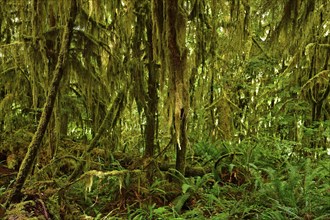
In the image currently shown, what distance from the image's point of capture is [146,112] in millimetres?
4516

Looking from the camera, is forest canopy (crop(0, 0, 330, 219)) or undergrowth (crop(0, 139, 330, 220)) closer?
forest canopy (crop(0, 0, 330, 219))

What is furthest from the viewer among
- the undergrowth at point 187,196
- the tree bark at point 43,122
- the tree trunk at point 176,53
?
the undergrowth at point 187,196

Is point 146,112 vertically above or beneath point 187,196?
above

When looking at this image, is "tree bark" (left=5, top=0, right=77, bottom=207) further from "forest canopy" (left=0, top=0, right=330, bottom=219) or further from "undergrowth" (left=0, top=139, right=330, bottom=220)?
"undergrowth" (left=0, top=139, right=330, bottom=220)

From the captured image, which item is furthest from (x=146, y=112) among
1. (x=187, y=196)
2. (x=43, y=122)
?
(x=43, y=122)

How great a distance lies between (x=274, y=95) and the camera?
6.82 meters

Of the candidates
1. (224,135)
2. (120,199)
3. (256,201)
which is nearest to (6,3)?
(120,199)

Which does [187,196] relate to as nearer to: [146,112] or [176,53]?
[146,112]

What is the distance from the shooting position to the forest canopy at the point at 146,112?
3254mm

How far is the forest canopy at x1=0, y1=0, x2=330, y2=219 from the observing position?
325 cm

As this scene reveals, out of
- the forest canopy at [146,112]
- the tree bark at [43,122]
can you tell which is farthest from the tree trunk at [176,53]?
the tree bark at [43,122]

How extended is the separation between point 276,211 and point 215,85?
154 inches

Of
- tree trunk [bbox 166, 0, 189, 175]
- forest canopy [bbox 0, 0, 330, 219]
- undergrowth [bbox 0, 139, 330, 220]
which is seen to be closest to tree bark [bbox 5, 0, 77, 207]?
forest canopy [bbox 0, 0, 330, 219]

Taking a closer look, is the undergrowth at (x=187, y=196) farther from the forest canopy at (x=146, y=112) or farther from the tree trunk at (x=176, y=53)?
the tree trunk at (x=176, y=53)
